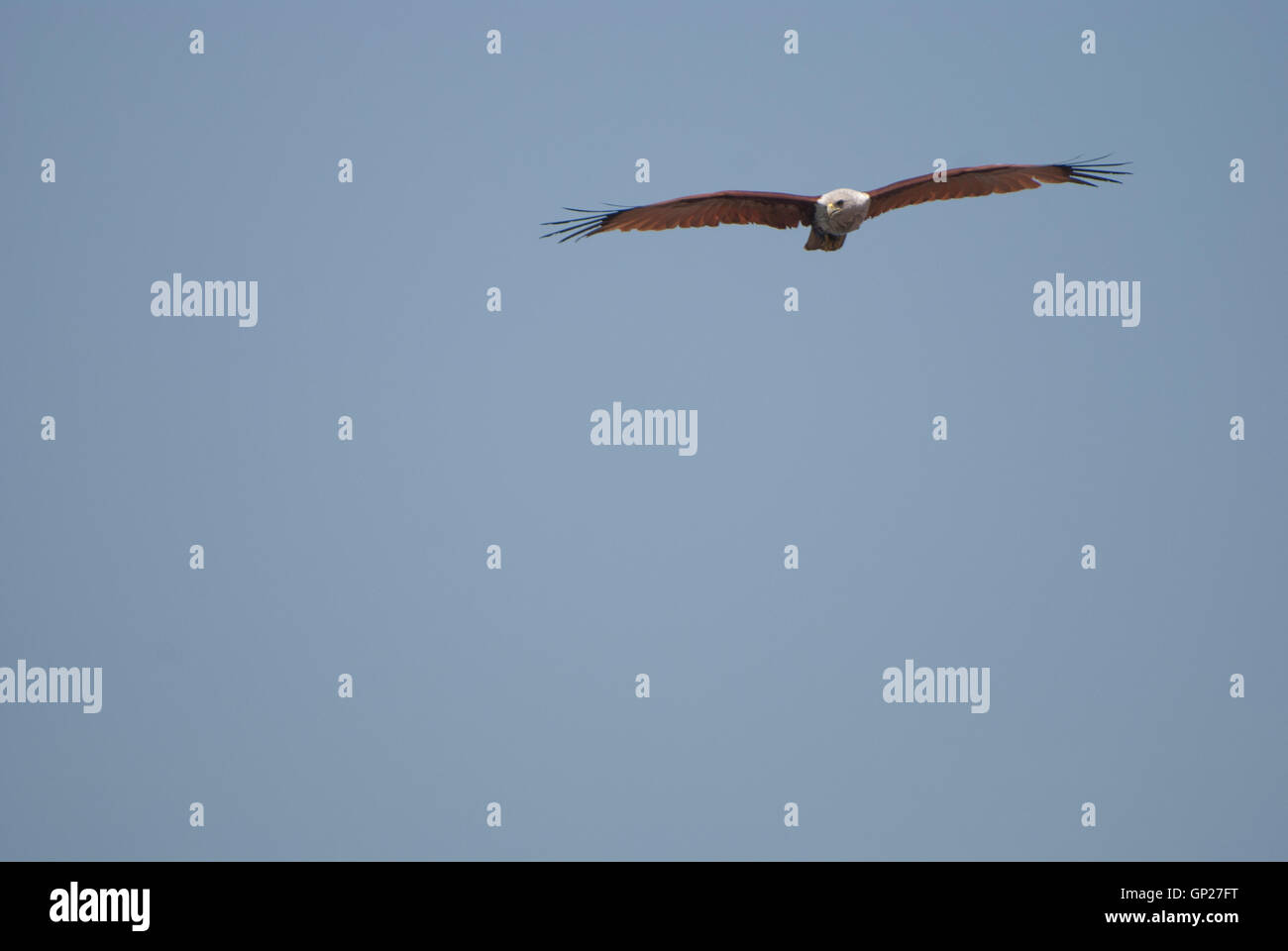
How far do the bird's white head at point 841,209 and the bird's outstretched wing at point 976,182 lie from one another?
406 millimetres

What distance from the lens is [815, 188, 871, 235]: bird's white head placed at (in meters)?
19.9

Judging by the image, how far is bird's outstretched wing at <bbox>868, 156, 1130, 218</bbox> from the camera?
2050cm

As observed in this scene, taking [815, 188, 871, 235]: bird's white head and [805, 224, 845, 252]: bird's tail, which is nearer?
[815, 188, 871, 235]: bird's white head

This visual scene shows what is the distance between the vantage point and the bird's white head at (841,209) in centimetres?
1991

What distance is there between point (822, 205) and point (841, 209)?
10.5 inches

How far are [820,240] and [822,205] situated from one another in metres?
0.51

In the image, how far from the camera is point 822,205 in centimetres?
2003

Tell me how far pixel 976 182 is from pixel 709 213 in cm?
349

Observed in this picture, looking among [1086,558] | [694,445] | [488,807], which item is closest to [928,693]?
[1086,558]

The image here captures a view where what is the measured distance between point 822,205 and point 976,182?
7.68 ft

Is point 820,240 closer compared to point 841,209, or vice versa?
point 841,209

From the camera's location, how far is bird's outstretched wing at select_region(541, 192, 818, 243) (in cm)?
2031
